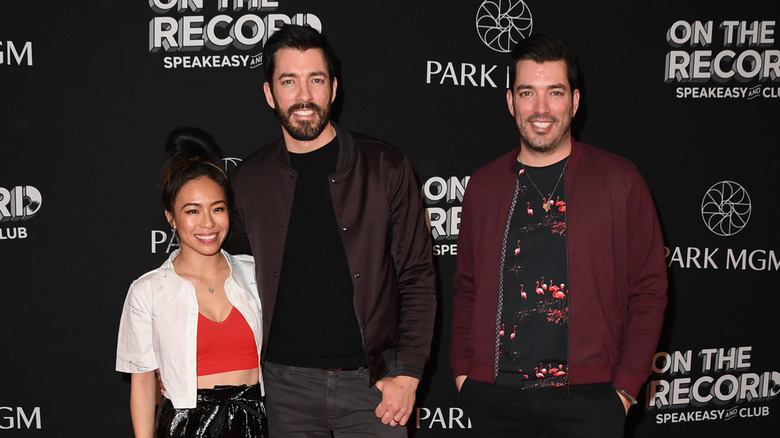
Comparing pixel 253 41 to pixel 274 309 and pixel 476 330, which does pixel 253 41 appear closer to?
pixel 274 309

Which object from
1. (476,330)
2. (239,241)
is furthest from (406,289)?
(239,241)

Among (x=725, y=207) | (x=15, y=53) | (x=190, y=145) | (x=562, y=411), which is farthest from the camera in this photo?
(x=725, y=207)

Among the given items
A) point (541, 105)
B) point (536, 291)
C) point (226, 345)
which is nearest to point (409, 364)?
point (536, 291)

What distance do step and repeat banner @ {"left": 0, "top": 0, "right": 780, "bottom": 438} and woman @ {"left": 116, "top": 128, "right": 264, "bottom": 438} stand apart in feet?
3.63

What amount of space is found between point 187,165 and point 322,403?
0.97 m

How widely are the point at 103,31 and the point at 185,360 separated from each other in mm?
1935

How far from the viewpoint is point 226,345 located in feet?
7.20

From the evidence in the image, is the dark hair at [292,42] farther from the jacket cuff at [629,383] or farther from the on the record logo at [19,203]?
the on the record logo at [19,203]

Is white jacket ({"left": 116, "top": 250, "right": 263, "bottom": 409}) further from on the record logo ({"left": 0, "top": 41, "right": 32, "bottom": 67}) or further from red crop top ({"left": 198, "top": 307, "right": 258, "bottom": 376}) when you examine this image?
on the record logo ({"left": 0, "top": 41, "right": 32, "bottom": 67})

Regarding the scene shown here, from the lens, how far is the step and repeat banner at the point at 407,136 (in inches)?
126

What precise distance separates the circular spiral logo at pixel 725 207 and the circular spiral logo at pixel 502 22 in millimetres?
1427

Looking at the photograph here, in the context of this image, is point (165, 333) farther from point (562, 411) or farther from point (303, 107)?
point (562, 411)

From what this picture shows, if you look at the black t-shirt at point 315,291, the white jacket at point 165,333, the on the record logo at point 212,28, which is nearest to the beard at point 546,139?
the black t-shirt at point 315,291

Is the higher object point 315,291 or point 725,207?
point 725,207
